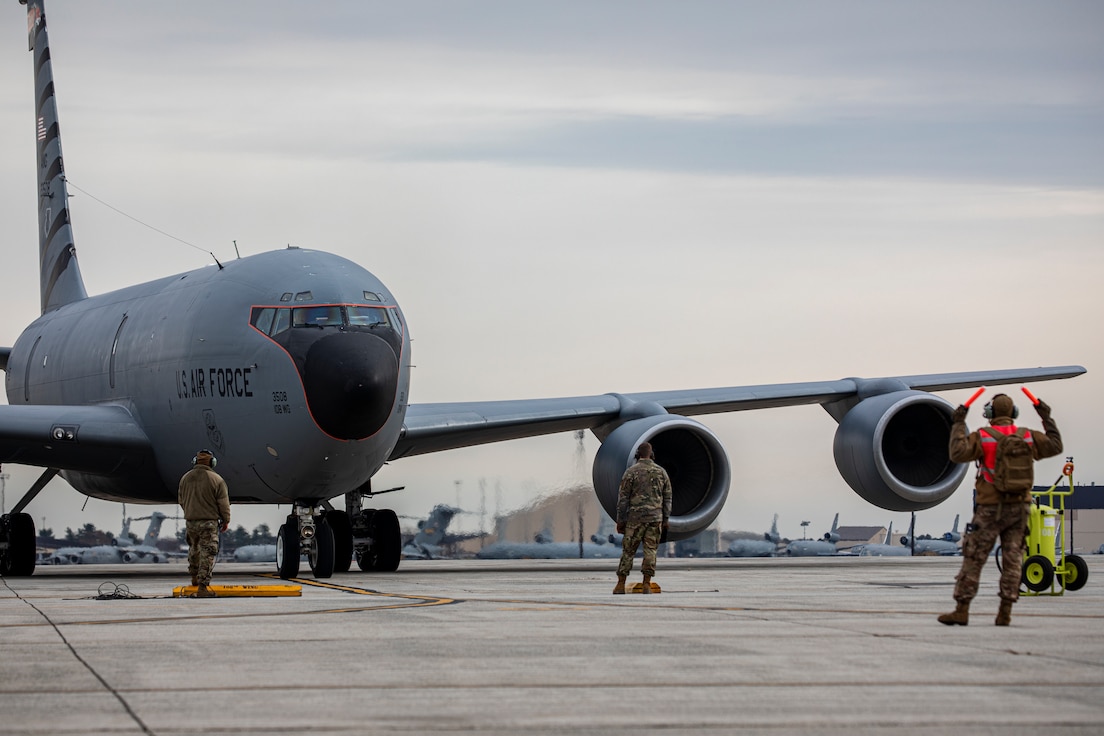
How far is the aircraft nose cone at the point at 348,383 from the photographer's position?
64.8 ft

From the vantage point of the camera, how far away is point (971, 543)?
1196 centimetres

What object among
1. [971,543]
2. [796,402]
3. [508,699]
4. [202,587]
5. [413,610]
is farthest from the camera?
[796,402]

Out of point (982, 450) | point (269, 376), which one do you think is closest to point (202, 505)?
point (269, 376)

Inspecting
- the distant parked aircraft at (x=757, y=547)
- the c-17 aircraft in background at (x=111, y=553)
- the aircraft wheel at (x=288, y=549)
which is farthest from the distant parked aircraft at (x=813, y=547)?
the aircraft wheel at (x=288, y=549)

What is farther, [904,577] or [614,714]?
[904,577]

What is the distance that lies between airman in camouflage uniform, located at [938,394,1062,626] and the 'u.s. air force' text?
11376 millimetres

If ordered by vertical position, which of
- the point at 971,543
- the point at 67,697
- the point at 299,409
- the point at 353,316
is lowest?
the point at 67,697

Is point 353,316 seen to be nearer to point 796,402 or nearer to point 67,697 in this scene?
point 796,402

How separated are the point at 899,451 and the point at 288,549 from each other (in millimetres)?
11207

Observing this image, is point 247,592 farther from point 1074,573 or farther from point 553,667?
point 1074,573

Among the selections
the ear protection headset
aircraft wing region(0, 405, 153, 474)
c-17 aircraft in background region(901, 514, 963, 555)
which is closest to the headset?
the ear protection headset

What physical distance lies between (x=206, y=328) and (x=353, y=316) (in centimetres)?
258

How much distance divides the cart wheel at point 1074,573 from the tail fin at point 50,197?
69.2 feet

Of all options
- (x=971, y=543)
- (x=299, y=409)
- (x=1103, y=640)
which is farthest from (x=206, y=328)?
(x=1103, y=640)
